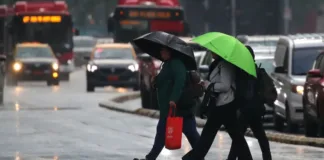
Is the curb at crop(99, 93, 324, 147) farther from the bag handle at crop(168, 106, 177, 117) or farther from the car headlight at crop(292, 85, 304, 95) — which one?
the bag handle at crop(168, 106, 177, 117)

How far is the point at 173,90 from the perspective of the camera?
561 inches

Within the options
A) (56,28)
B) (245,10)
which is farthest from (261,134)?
(245,10)

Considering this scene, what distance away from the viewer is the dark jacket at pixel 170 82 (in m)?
14.3

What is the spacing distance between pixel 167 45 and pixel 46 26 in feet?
127

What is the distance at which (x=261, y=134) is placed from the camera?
1464cm

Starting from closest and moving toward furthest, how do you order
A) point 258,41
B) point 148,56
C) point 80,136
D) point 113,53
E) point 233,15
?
point 80,136 < point 148,56 < point 258,41 < point 113,53 < point 233,15

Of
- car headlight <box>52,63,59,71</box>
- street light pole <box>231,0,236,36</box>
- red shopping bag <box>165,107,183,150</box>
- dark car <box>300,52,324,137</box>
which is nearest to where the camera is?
red shopping bag <box>165,107,183,150</box>

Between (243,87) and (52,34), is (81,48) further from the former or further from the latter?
(243,87)

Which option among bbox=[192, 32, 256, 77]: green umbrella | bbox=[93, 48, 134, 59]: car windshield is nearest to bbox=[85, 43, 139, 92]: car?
bbox=[93, 48, 134, 59]: car windshield

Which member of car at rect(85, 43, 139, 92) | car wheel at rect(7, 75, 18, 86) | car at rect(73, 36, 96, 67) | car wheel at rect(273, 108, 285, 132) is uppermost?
car wheel at rect(273, 108, 285, 132)

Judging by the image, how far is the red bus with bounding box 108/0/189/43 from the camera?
45.6 m

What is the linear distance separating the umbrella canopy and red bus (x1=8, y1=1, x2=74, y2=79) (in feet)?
121

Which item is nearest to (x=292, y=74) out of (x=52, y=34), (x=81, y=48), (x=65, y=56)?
(x=65, y=56)

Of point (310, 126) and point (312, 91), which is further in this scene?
point (310, 126)
